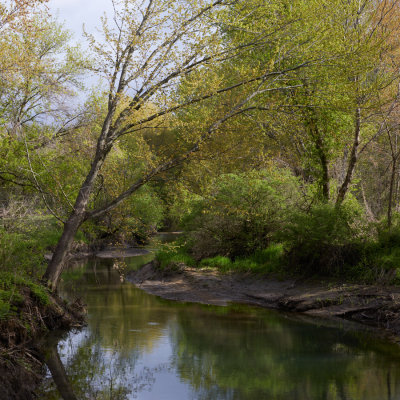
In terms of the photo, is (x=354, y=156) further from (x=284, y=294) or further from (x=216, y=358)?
(x=216, y=358)

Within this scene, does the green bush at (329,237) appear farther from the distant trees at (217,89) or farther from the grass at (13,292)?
the grass at (13,292)

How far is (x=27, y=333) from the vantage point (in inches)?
416

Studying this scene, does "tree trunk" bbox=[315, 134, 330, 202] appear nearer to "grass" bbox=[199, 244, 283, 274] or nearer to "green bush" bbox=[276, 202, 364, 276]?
"green bush" bbox=[276, 202, 364, 276]

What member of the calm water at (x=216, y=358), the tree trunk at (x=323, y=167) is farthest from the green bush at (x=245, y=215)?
the calm water at (x=216, y=358)

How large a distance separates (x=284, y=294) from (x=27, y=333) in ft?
27.2

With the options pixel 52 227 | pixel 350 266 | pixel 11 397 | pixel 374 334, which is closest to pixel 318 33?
pixel 350 266

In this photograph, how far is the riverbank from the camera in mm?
7879

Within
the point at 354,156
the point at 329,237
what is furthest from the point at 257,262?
the point at 354,156

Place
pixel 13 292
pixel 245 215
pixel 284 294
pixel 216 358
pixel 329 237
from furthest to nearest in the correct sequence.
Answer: pixel 245 215
pixel 284 294
pixel 329 237
pixel 216 358
pixel 13 292

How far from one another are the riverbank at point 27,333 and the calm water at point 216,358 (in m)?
0.32

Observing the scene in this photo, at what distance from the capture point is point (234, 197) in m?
19.1

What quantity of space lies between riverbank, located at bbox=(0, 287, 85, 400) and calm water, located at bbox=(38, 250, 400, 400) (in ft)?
1.06

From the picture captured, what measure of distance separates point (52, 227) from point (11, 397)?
20281 mm

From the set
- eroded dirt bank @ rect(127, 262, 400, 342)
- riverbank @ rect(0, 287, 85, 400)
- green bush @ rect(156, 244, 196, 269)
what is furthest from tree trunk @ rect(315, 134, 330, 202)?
riverbank @ rect(0, 287, 85, 400)
